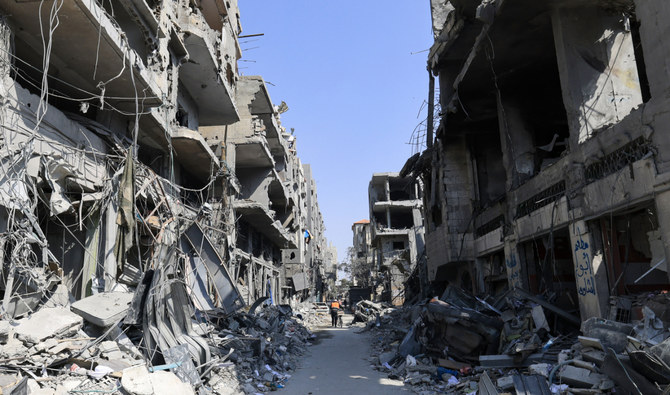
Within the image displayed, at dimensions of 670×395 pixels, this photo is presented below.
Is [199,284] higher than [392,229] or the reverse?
the reverse

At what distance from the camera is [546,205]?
10039mm

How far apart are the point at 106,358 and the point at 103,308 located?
1308 millimetres

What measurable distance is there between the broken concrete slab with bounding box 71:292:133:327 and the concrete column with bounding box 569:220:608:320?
827cm

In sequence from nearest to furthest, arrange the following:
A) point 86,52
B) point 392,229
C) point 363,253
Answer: point 86,52 → point 392,229 → point 363,253

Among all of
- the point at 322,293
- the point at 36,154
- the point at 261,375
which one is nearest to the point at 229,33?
the point at 36,154

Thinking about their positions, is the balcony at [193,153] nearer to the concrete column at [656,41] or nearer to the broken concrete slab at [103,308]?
the broken concrete slab at [103,308]

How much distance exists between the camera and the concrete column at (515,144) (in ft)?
40.9

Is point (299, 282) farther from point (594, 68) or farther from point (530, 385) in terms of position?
point (530, 385)

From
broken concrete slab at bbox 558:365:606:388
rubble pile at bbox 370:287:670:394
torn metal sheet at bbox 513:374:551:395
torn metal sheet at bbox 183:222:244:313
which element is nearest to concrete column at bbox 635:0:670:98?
rubble pile at bbox 370:287:670:394

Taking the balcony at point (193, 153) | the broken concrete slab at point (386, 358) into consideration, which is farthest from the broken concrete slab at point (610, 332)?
the balcony at point (193, 153)

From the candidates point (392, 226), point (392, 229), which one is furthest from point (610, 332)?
point (392, 226)

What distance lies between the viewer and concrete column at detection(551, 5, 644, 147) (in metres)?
9.02

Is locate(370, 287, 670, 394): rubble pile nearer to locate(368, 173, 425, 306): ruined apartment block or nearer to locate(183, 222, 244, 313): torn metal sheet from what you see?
locate(183, 222, 244, 313): torn metal sheet

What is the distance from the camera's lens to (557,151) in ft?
47.9
